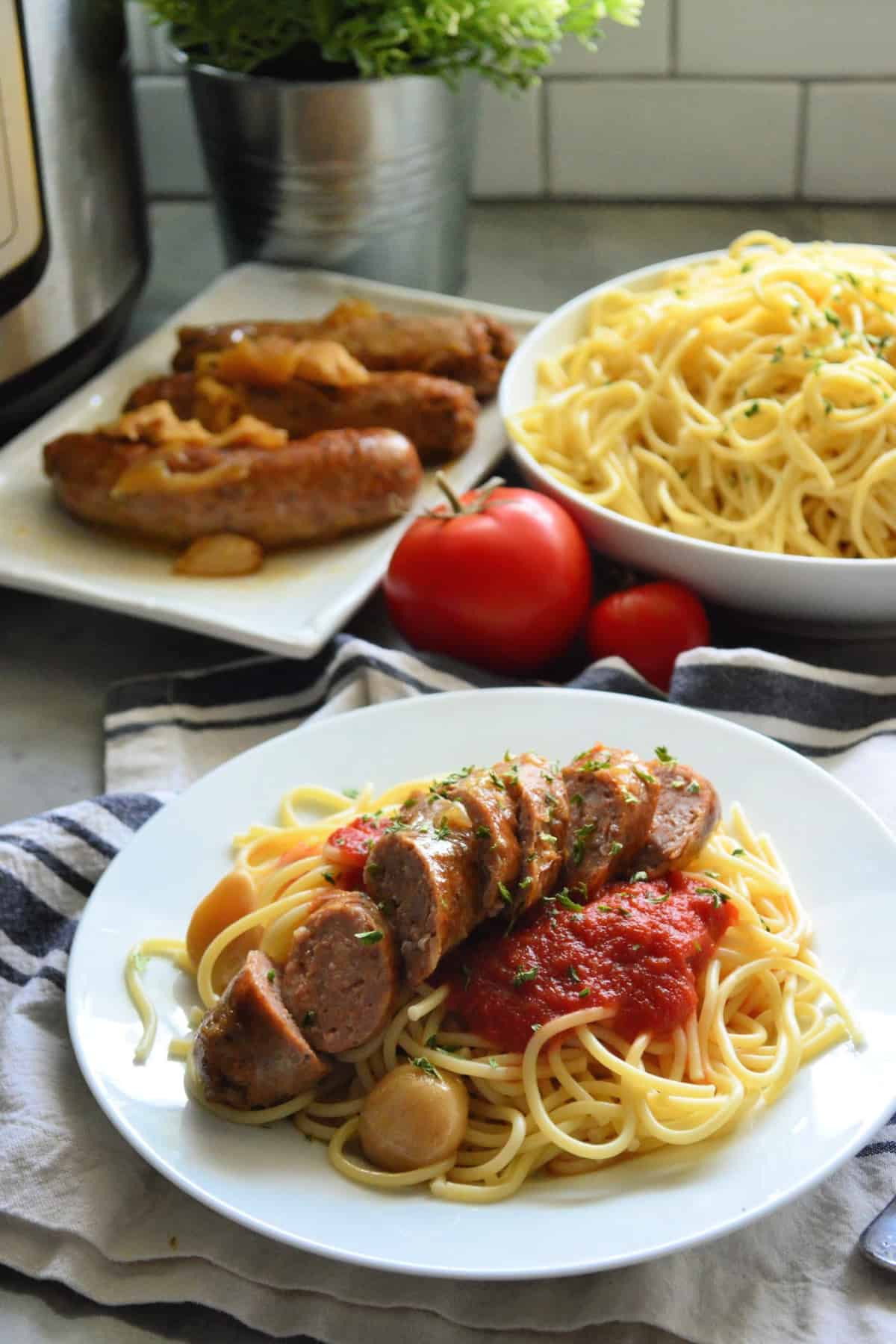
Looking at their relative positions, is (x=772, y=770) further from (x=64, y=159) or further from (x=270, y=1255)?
(x=64, y=159)

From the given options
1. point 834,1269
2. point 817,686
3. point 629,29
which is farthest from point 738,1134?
point 629,29

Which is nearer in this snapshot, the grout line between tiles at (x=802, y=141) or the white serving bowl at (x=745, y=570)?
the white serving bowl at (x=745, y=570)

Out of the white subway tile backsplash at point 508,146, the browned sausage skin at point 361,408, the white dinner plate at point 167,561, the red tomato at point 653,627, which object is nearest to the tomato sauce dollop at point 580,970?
the red tomato at point 653,627

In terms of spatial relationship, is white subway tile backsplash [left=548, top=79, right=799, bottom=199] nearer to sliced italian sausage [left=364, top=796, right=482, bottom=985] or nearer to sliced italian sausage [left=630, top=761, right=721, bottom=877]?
sliced italian sausage [left=630, top=761, right=721, bottom=877]

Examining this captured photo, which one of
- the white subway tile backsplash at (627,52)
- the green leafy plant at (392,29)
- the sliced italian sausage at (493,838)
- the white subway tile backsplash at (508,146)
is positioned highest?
the green leafy plant at (392,29)

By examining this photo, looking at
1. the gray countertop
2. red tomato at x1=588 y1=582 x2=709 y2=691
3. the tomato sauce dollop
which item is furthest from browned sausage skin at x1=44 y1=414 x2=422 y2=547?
the tomato sauce dollop

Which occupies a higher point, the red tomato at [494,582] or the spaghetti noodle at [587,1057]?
the red tomato at [494,582]

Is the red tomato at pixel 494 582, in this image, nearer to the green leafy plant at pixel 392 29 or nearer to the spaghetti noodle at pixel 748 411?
the spaghetti noodle at pixel 748 411
